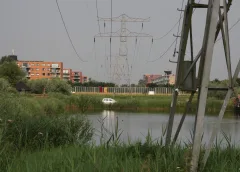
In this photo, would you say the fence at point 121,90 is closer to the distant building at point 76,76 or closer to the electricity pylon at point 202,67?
the distant building at point 76,76

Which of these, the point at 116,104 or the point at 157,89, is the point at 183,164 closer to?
the point at 116,104

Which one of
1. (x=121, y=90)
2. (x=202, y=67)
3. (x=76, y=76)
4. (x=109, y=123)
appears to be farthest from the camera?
(x=76, y=76)

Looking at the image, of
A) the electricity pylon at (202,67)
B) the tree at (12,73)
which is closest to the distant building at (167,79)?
the tree at (12,73)

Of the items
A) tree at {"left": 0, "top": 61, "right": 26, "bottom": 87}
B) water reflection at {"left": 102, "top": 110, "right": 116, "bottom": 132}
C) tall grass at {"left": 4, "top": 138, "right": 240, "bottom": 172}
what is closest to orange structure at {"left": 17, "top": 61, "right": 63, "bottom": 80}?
tree at {"left": 0, "top": 61, "right": 26, "bottom": 87}

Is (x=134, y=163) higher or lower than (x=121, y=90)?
lower

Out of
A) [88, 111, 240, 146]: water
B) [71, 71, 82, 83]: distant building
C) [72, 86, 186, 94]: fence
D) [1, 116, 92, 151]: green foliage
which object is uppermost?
[71, 71, 82, 83]: distant building

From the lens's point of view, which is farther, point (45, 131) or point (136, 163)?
point (45, 131)

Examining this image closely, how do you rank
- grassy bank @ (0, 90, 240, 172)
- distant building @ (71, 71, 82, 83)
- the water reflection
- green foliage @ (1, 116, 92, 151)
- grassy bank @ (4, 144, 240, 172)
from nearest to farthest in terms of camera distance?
grassy bank @ (4, 144, 240, 172) < grassy bank @ (0, 90, 240, 172) < green foliage @ (1, 116, 92, 151) < the water reflection < distant building @ (71, 71, 82, 83)

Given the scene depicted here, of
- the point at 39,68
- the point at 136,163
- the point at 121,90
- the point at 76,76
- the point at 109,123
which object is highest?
the point at 39,68

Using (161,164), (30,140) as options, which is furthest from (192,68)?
(30,140)

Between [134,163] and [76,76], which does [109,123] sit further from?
[76,76]

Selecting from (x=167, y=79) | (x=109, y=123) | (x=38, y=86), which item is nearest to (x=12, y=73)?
(x=38, y=86)

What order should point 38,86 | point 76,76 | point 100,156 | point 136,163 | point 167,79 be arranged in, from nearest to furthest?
1. point 136,163
2. point 100,156
3. point 38,86
4. point 167,79
5. point 76,76

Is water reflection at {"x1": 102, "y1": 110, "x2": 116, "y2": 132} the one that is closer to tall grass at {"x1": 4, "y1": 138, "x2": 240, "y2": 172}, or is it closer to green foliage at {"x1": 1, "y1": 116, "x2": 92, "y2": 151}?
green foliage at {"x1": 1, "y1": 116, "x2": 92, "y2": 151}
